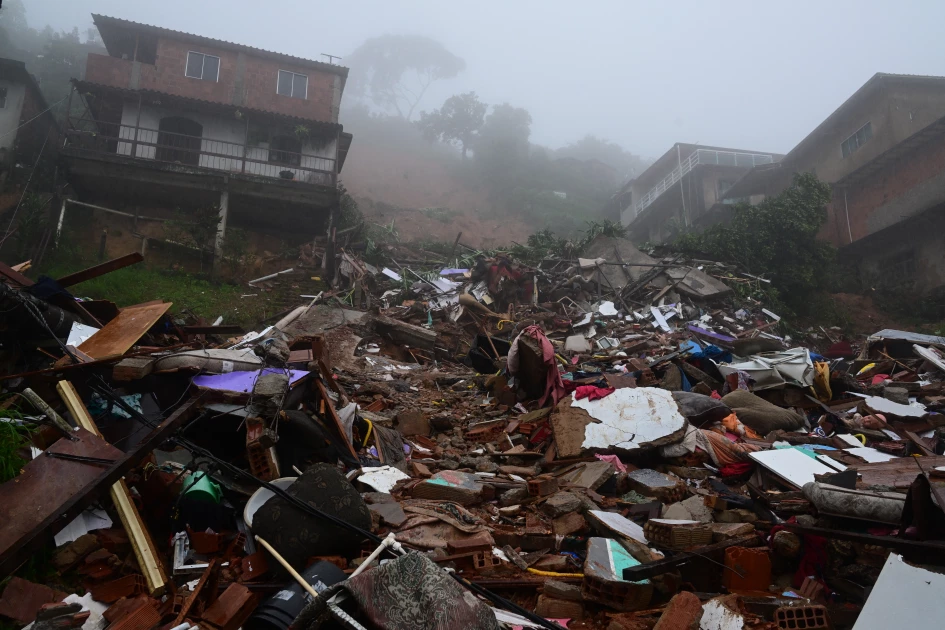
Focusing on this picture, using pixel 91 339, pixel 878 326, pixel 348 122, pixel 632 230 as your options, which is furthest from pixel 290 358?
pixel 348 122

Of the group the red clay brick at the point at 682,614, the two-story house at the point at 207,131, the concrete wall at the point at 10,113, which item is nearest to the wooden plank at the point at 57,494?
the red clay brick at the point at 682,614

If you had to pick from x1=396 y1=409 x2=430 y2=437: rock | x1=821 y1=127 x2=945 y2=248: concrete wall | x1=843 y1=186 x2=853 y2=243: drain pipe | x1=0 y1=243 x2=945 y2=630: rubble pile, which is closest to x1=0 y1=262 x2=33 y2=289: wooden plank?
x1=0 y1=243 x2=945 y2=630: rubble pile

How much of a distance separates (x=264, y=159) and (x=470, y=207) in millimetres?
19182

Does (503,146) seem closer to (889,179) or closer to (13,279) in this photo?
(889,179)

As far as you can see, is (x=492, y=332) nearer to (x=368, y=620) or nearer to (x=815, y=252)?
(x=368, y=620)

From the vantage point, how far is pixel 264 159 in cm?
1741

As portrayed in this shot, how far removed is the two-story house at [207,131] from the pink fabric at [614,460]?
13.2 meters

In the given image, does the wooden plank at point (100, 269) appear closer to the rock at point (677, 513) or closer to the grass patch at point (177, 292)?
the grass patch at point (177, 292)

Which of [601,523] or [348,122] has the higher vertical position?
[348,122]

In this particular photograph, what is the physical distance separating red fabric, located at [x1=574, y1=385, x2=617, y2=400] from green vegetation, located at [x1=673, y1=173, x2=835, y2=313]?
1167cm

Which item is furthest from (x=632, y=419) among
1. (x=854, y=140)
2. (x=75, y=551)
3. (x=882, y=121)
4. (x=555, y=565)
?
(x=854, y=140)

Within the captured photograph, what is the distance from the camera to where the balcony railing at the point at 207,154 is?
52.3 ft

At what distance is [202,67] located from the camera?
17781 millimetres

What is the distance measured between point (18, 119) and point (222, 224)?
8192 millimetres
